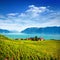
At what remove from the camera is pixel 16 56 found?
2121 millimetres

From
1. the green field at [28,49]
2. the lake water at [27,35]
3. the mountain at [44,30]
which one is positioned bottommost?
the green field at [28,49]

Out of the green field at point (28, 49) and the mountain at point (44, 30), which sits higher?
the mountain at point (44, 30)

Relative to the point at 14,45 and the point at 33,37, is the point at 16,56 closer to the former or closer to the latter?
the point at 14,45

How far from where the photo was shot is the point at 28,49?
2.18 meters

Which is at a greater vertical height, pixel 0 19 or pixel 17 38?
pixel 0 19

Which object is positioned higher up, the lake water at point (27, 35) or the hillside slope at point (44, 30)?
the hillside slope at point (44, 30)

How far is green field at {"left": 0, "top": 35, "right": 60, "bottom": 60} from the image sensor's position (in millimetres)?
2123

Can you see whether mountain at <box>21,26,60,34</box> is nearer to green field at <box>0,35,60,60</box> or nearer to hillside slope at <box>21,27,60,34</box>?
hillside slope at <box>21,27,60,34</box>

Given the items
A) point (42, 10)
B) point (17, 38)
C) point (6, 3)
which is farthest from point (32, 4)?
point (17, 38)

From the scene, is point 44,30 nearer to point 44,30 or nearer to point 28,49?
point 44,30

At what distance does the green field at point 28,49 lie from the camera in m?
2.12

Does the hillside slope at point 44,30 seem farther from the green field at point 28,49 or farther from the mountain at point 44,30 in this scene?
the green field at point 28,49

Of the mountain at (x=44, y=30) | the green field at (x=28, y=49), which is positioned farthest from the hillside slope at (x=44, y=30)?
the green field at (x=28, y=49)

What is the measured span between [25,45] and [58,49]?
0.44 metres
